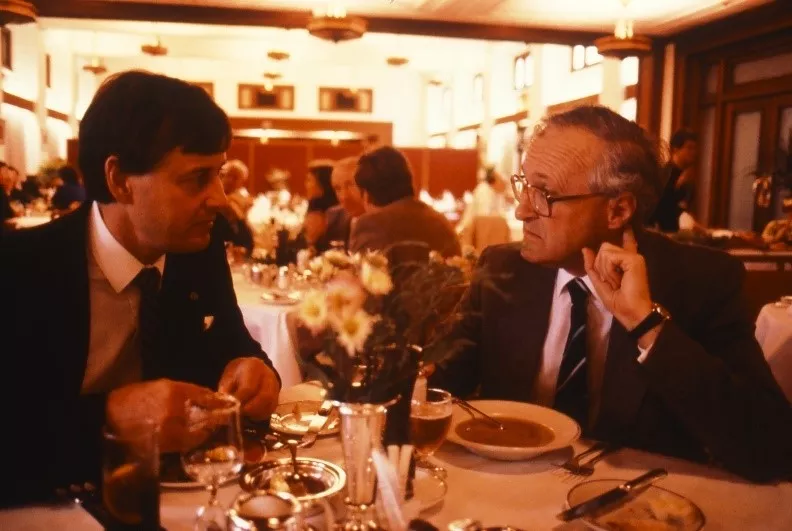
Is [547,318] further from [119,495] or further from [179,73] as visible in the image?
[179,73]

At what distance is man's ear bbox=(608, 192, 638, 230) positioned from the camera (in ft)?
5.41

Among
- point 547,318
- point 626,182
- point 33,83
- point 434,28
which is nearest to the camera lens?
point 626,182

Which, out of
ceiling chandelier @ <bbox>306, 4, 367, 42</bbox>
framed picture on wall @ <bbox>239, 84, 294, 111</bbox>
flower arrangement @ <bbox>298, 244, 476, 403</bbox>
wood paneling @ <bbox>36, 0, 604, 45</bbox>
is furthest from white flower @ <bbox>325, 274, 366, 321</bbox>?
framed picture on wall @ <bbox>239, 84, 294, 111</bbox>

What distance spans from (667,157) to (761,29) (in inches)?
241

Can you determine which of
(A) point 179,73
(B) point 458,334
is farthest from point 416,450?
(A) point 179,73

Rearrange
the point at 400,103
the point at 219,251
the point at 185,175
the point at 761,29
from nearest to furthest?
the point at 185,175
the point at 219,251
the point at 761,29
the point at 400,103

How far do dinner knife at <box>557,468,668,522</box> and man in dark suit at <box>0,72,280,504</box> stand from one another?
66 centimetres

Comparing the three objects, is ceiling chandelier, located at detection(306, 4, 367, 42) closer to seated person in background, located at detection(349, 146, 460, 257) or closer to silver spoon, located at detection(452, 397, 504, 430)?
seated person in background, located at detection(349, 146, 460, 257)

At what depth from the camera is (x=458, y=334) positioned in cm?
186

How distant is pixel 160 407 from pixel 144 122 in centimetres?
65

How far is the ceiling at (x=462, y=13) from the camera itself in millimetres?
7090

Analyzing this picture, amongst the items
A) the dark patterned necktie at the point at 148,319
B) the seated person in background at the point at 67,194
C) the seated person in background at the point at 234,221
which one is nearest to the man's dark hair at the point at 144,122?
the dark patterned necktie at the point at 148,319

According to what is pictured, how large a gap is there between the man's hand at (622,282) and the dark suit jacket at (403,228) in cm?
236

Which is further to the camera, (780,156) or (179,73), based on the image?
(179,73)
